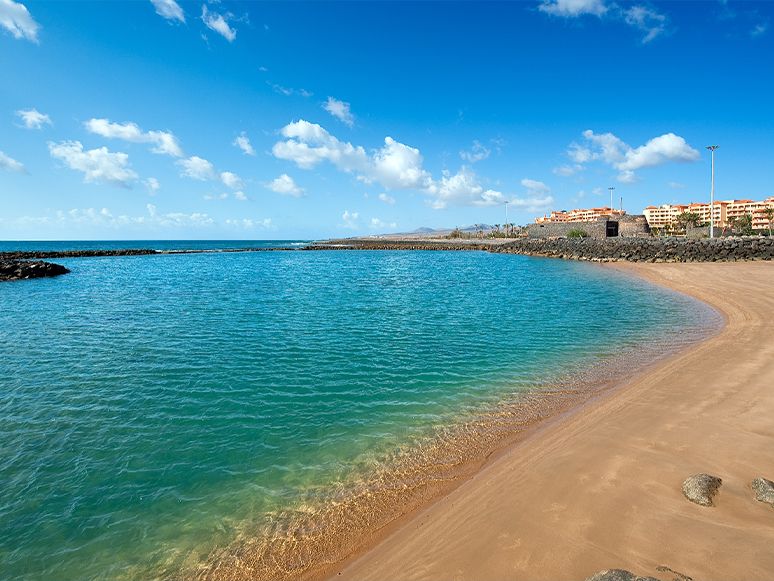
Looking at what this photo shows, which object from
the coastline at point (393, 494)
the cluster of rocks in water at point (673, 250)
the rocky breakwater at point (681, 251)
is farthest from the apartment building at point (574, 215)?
the coastline at point (393, 494)

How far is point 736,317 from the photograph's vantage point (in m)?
16.7

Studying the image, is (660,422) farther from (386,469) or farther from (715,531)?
(386,469)

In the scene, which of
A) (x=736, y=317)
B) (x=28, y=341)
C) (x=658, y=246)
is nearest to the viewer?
(x=28, y=341)

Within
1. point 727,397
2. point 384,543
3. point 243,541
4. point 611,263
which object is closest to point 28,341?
point 243,541

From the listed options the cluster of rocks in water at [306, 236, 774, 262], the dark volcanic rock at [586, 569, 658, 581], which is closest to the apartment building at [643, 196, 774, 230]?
the cluster of rocks in water at [306, 236, 774, 262]

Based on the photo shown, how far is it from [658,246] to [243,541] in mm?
60075

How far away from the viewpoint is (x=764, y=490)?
15.9 feet

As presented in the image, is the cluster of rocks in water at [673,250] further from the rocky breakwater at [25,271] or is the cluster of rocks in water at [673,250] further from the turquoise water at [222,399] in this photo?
the rocky breakwater at [25,271]

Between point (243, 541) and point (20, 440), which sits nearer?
point (243, 541)

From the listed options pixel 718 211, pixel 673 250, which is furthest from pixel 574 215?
pixel 673 250

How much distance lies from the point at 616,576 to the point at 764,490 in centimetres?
297

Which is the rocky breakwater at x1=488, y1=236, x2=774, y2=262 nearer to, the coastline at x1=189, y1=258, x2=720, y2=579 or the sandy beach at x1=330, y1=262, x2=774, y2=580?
the sandy beach at x1=330, y1=262, x2=774, y2=580

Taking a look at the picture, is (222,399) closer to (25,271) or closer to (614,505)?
(614,505)

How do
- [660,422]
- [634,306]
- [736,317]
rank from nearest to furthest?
[660,422] < [736,317] < [634,306]
